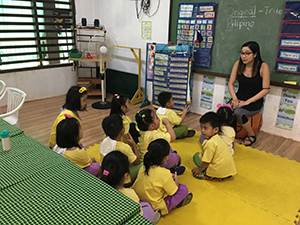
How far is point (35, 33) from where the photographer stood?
482 centimetres

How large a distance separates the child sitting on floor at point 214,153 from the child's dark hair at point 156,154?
64 cm

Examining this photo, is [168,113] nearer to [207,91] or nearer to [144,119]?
[144,119]

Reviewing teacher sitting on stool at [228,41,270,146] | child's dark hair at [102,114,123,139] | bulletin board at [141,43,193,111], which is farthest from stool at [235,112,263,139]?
child's dark hair at [102,114,123,139]

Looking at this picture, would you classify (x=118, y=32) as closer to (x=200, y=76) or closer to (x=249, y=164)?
(x=200, y=76)

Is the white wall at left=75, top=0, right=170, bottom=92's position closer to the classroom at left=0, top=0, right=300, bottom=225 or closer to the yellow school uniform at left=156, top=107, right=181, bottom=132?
the classroom at left=0, top=0, right=300, bottom=225

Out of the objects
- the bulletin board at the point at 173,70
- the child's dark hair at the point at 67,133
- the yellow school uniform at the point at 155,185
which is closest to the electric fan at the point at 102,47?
the bulletin board at the point at 173,70

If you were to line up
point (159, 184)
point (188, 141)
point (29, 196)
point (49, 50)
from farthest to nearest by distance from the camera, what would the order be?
point (49, 50), point (188, 141), point (159, 184), point (29, 196)

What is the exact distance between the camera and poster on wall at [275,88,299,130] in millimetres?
3350

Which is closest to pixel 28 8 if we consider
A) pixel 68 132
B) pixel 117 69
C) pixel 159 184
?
pixel 117 69

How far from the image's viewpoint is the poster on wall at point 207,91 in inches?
163

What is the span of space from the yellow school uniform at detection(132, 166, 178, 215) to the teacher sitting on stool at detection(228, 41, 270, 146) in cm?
180

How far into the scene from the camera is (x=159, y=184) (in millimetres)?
1811

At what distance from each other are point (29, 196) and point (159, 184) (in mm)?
952

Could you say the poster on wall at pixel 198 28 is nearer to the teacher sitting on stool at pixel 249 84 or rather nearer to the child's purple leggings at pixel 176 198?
the teacher sitting on stool at pixel 249 84
